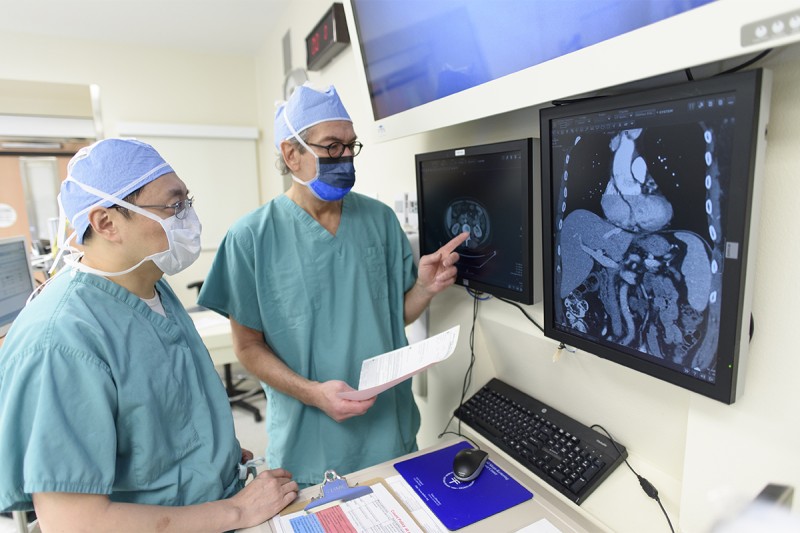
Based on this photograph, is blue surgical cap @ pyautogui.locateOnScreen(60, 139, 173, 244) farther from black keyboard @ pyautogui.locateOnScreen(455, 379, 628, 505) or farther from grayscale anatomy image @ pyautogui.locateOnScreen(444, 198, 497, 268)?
black keyboard @ pyautogui.locateOnScreen(455, 379, 628, 505)

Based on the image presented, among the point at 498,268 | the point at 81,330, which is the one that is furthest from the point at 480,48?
the point at 81,330

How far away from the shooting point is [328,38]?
205 centimetres

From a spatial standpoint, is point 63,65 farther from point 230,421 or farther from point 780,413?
point 780,413

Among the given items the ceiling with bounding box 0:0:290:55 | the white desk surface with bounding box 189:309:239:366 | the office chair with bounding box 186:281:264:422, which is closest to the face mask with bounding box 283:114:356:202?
the white desk surface with bounding box 189:309:239:366

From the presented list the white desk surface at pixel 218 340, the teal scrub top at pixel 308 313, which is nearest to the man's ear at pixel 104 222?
the teal scrub top at pixel 308 313

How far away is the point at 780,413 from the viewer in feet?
2.14

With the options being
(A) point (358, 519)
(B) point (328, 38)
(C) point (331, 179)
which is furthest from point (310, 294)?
(B) point (328, 38)

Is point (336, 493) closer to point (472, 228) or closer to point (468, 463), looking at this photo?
point (468, 463)

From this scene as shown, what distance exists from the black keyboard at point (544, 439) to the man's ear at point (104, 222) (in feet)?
2.94

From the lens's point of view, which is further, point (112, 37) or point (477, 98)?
point (112, 37)

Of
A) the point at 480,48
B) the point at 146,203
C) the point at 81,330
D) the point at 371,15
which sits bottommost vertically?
the point at 81,330

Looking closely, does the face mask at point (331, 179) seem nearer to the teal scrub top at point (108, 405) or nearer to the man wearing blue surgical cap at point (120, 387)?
the man wearing blue surgical cap at point (120, 387)

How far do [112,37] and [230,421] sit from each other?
3840mm

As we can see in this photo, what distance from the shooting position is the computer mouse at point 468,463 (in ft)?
3.11
